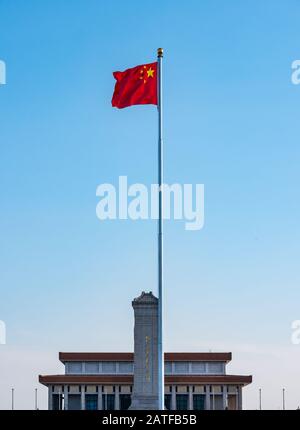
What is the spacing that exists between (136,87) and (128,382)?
5190 cm

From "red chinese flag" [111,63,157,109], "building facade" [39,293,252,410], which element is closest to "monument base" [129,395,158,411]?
"building facade" [39,293,252,410]

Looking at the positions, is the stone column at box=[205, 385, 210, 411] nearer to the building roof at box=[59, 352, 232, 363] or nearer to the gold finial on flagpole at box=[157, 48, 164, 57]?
the building roof at box=[59, 352, 232, 363]

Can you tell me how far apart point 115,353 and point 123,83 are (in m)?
53.3

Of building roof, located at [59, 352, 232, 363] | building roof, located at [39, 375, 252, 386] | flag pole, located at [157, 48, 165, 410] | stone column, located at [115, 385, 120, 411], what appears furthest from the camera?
building roof, located at [59, 352, 232, 363]

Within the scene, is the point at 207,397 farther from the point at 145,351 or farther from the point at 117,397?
the point at 145,351

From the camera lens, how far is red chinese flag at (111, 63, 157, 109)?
23578 millimetres

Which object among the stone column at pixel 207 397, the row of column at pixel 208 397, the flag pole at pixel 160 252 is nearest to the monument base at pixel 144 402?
the row of column at pixel 208 397

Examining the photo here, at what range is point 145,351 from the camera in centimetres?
6350

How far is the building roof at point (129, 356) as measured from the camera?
73.2 meters

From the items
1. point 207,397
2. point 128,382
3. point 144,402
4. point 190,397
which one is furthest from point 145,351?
point 207,397

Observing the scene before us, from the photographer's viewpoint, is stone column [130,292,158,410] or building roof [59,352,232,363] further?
building roof [59,352,232,363]

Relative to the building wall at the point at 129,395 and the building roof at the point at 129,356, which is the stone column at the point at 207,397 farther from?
the building roof at the point at 129,356
